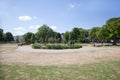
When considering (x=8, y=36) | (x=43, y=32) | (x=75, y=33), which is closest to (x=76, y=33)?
(x=75, y=33)

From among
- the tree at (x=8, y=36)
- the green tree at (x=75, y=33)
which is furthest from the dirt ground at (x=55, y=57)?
the tree at (x=8, y=36)

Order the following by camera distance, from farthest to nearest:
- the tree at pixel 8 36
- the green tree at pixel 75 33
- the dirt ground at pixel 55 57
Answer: the tree at pixel 8 36, the green tree at pixel 75 33, the dirt ground at pixel 55 57

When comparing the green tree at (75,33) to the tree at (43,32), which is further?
the green tree at (75,33)

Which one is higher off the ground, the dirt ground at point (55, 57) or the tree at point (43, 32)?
the tree at point (43, 32)

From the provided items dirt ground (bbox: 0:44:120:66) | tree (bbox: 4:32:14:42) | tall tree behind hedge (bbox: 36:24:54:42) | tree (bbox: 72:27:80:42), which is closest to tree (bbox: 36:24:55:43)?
tall tree behind hedge (bbox: 36:24:54:42)

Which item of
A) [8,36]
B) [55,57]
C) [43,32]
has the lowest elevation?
[55,57]

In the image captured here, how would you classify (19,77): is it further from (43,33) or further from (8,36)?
(8,36)

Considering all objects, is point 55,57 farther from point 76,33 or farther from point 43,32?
point 76,33

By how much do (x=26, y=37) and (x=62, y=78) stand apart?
71.3 metres

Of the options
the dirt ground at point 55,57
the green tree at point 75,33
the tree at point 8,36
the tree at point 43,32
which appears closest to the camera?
the dirt ground at point 55,57

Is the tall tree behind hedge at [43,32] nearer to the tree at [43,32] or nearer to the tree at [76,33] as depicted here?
the tree at [43,32]

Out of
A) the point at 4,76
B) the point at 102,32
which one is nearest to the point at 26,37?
the point at 102,32

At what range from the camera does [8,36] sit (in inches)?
2997

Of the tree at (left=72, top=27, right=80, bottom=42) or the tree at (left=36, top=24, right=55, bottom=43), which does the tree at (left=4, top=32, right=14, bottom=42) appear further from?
the tree at (left=72, top=27, right=80, bottom=42)
